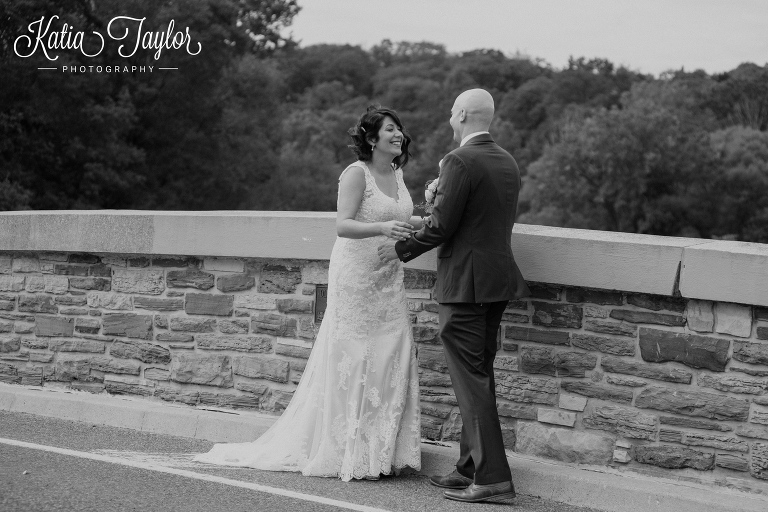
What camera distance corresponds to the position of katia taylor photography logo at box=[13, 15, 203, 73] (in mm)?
24906

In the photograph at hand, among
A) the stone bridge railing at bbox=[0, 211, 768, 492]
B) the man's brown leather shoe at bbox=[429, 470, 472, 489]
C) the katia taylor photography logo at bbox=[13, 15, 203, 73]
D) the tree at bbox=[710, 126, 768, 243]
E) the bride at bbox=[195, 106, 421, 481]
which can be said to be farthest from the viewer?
the tree at bbox=[710, 126, 768, 243]

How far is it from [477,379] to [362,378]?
0.72 m

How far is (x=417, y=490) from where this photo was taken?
4988 mm

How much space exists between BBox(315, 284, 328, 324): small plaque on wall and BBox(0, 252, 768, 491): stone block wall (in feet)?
0.15

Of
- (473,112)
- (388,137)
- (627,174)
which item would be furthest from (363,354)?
(627,174)

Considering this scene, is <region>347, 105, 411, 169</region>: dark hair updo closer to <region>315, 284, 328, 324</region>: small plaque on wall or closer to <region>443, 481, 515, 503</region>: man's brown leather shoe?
<region>315, 284, 328, 324</region>: small plaque on wall

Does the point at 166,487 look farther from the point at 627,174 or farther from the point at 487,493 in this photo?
the point at 627,174

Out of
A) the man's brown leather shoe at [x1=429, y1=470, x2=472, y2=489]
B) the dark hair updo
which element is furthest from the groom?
the dark hair updo

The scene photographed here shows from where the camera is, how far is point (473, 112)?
15.9 feet

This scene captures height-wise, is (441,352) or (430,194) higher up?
(430,194)

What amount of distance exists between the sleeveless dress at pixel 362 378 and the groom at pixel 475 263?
0.41 metres

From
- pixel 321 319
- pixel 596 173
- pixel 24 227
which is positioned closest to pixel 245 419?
pixel 321 319

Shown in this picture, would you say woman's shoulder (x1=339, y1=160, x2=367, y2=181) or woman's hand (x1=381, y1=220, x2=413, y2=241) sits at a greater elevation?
woman's shoulder (x1=339, y1=160, x2=367, y2=181)

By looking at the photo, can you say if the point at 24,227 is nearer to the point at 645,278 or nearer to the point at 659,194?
the point at 645,278
